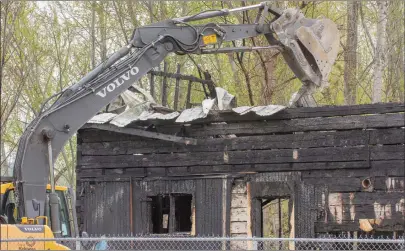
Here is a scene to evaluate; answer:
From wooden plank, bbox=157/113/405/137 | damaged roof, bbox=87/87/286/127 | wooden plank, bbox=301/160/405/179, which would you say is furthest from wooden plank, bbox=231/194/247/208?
damaged roof, bbox=87/87/286/127

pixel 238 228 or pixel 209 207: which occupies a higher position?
pixel 209 207

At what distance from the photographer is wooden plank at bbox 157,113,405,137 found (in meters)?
15.2

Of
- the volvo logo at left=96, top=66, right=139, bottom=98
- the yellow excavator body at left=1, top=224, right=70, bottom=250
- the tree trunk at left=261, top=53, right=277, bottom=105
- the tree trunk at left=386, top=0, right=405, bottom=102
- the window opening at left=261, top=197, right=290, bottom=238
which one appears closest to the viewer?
the yellow excavator body at left=1, top=224, right=70, bottom=250

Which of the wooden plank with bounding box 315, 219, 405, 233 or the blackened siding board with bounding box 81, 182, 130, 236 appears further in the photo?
the blackened siding board with bounding box 81, 182, 130, 236

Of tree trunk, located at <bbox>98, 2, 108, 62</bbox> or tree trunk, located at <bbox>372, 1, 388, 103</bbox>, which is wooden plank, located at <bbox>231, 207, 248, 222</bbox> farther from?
tree trunk, located at <bbox>98, 2, 108, 62</bbox>

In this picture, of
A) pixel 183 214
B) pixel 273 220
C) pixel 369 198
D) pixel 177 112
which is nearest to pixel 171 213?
pixel 177 112

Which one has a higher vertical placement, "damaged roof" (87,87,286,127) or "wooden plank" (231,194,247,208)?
"damaged roof" (87,87,286,127)

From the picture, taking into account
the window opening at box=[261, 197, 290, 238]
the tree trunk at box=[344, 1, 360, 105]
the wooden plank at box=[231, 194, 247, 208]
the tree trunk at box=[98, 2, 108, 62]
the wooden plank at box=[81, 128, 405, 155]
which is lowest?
the window opening at box=[261, 197, 290, 238]

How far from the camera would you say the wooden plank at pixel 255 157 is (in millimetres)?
15336

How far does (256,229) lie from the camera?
1639cm

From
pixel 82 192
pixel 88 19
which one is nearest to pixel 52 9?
pixel 88 19

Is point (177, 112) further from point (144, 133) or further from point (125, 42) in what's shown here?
point (125, 42)

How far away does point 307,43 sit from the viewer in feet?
53.3

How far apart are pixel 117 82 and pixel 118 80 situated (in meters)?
0.08
